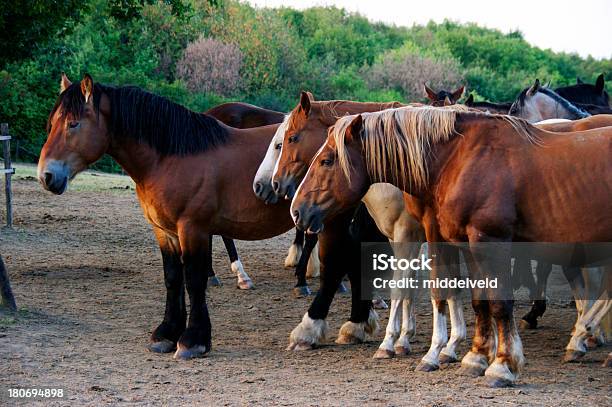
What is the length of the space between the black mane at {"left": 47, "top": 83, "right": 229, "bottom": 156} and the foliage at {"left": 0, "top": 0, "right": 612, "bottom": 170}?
1311 cm

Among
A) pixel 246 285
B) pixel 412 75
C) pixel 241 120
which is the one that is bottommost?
pixel 246 285

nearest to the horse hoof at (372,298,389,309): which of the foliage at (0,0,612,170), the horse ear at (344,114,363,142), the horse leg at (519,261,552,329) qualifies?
the horse leg at (519,261,552,329)

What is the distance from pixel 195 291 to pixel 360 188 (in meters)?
1.64

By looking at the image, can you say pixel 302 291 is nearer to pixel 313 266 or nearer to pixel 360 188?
pixel 313 266

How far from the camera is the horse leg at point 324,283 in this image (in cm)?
670

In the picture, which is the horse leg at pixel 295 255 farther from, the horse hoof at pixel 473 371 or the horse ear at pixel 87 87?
the horse hoof at pixel 473 371

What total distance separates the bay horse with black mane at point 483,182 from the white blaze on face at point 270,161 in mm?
778

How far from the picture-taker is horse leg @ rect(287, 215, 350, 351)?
6703 millimetres

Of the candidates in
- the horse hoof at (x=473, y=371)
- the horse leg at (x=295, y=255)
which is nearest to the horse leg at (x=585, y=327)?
the horse hoof at (x=473, y=371)

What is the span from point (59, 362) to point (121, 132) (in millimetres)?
1729

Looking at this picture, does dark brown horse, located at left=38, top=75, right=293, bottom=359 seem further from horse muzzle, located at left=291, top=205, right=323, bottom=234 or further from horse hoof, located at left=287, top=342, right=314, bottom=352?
horse muzzle, located at left=291, top=205, right=323, bottom=234

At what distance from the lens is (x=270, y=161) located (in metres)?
6.41

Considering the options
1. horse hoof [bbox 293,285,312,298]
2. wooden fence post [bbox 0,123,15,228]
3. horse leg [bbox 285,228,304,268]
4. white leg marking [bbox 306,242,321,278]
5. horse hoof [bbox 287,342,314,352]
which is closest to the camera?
horse hoof [bbox 287,342,314,352]

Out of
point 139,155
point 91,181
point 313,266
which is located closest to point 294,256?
point 313,266
